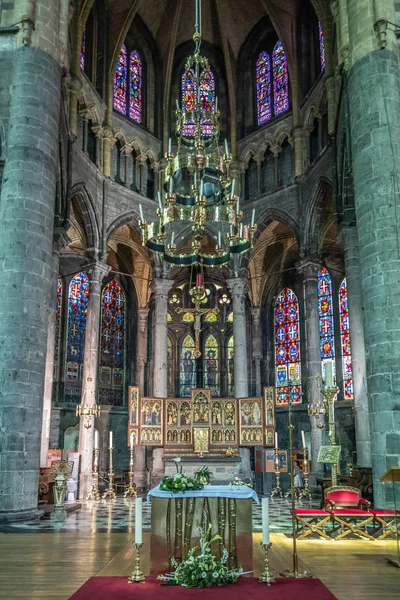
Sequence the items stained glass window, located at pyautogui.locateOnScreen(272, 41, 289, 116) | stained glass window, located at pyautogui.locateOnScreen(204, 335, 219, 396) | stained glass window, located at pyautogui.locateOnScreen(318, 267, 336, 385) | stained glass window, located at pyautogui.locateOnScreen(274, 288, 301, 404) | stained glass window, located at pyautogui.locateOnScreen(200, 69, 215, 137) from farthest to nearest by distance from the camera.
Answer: stained glass window, located at pyautogui.locateOnScreen(204, 335, 219, 396)
stained glass window, located at pyautogui.locateOnScreen(274, 288, 301, 404)
stained glass window, located at pyautogui.locateOnScreen(200, 69, 215, 137)
stained glass window, located at pyautogui.locateOnScreen(318, 267, 336, 385)
stained glass window, located at pyautogui.locateOnScreen(272, 41, 289, 116)

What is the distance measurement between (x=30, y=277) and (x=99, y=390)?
51.3 ft

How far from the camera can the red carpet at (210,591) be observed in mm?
5820

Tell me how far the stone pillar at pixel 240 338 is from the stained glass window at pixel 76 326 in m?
7.13

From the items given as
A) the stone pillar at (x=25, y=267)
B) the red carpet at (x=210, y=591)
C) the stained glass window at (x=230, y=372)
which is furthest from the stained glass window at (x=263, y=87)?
the red carpet at (x=210, y=591)

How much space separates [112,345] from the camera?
2991 centimetres

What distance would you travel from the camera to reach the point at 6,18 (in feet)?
51.7

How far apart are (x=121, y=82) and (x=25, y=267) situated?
50.4 ft

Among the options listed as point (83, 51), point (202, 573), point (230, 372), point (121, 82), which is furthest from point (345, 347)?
point (202, 573)

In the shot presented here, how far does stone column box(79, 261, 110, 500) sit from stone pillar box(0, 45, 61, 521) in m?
7.22

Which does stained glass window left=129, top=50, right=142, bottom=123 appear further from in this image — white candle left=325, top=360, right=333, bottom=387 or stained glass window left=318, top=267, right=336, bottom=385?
white candle left=325, top=360, right=333, bottom=387

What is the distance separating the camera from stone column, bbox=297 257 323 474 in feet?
67.6

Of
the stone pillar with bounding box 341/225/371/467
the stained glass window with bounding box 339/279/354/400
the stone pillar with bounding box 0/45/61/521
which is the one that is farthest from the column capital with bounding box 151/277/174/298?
the stone pillar with bounding box 0/45/61/521

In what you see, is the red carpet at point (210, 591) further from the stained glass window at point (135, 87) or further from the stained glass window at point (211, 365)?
the stained glass window at point (211, 365)

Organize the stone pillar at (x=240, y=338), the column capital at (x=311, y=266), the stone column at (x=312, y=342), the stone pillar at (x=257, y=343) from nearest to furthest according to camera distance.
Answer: the stone column at (x=312, y=342) → the column capital at (x=311, y=266) → the stone pillar at (x=240, y=338) → the stone pillar at (x=257, y=343)
